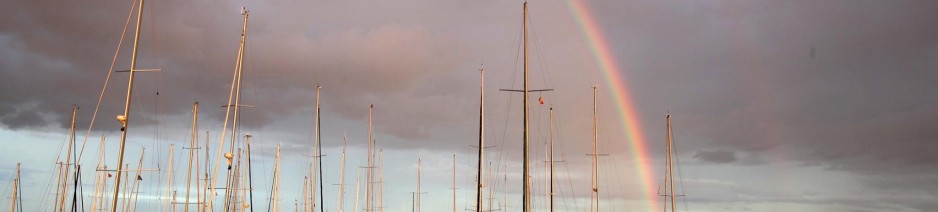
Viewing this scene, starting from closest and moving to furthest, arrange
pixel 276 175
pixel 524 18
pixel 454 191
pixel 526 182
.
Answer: pixel 526 182
pixel 524 18
pixel 276 175
pixel 454 191

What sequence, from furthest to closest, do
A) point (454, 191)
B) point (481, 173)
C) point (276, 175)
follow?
point (454, 191), point (276, 175), point (481, 173)

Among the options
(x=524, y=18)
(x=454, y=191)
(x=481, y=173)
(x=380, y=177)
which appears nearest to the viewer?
(x=524, y=18)

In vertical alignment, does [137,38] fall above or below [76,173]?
above

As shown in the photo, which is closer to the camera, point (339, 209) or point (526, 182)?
point (526, 182)

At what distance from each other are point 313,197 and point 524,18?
112 ft

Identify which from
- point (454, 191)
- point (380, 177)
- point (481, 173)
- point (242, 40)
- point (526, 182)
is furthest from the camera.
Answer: point (454, 191)

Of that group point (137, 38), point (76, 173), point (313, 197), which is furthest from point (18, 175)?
point (137, 38)

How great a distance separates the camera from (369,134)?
74.1m

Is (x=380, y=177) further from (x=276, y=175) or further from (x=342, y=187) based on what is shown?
(x=276, y=175)

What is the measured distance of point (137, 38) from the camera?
32.2 m

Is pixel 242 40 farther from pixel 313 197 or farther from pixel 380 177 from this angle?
pixel 380 177

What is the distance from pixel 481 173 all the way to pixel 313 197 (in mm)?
26454

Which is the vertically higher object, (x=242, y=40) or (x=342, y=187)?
(x=242, y=40)

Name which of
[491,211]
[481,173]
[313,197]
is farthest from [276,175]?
[481,173]
